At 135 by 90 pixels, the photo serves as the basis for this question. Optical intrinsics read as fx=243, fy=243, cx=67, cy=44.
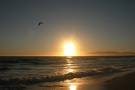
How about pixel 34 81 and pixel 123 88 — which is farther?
pixel 34 81

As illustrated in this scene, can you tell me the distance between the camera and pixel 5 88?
14.8 m

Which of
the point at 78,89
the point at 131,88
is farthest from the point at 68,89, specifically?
the point at 131,88

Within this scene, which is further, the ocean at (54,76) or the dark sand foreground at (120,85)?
the ocean at (54,76)

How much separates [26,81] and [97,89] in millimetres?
6414

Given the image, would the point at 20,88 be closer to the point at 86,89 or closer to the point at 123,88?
Result: the point at 86,89

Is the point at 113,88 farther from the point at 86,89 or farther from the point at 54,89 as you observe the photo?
the point at 54,89

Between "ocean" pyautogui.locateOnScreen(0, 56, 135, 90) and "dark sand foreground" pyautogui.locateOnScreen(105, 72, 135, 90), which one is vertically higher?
"ocean" pyautogui.locateOnScreen(0, 56, 135, 90)

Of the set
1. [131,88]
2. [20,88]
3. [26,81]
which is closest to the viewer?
[131,88]

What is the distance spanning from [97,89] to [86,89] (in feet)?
2.03

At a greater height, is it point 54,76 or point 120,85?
point 54,76

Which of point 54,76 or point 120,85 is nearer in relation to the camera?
point 120,85

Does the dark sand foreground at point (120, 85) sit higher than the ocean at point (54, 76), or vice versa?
the ocean at point (54, 76)

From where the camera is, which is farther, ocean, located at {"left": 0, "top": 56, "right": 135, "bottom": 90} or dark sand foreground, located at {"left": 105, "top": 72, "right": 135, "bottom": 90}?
ocean, located at {"left": 0, "top": 56, "right": 135, "bottom": 90}

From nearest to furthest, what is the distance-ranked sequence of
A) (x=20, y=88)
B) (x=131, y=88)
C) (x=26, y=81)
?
(x=131, y=88), (x=20, y=88), (x=26, y=81)
